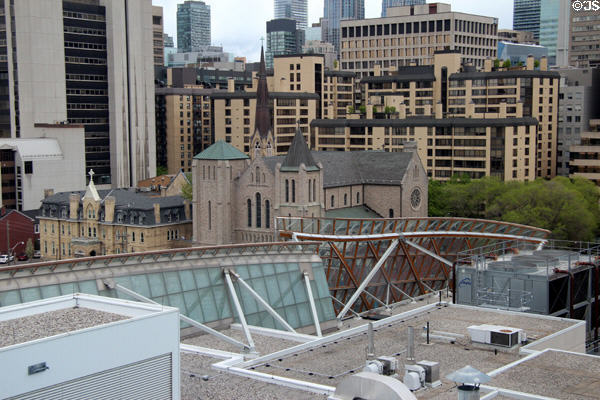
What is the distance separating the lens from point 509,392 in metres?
31.1

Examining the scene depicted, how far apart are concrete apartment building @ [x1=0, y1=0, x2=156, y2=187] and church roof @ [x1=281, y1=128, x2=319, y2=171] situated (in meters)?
60.2

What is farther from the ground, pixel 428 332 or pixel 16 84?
pixel 16 84

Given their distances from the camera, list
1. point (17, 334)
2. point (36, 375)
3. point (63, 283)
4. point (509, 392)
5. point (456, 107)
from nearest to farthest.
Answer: point (36, 375) → point (17, 334) → point (509, 392) → point (63, 283) → point (456, 107)

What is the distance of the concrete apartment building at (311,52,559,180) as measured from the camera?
145250mm

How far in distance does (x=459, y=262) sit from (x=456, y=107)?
10912 cm

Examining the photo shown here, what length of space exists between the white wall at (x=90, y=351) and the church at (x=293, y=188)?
236 feet

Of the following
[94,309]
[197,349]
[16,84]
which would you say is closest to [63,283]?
[197,349]

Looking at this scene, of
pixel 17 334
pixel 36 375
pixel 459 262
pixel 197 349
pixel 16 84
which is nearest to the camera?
pixel 36 375

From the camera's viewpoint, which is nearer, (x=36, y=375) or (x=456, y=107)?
(x=36, y=375)

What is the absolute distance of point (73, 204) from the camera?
404ft

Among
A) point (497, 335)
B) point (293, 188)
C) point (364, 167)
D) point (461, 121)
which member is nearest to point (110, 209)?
point (293, 188)

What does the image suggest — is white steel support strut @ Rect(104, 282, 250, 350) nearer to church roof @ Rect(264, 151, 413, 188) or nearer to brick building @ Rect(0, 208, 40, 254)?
church roof @ Rect(264, 151, 413, 188)

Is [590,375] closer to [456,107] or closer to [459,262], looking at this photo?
[459,262]

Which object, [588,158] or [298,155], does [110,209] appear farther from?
[588,158]
